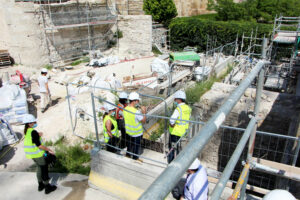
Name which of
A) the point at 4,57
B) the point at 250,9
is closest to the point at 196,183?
the point at 4,57

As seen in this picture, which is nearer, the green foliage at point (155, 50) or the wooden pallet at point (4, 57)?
the wooden pallet at point (4, 57)

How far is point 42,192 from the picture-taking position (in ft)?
16.2

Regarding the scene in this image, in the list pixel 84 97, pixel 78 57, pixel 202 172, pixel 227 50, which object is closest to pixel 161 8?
pixel 227 50

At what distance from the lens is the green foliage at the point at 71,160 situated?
5.79 m

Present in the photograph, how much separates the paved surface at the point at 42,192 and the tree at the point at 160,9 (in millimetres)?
17692

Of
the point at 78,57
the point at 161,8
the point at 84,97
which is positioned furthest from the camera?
the point at 161,8

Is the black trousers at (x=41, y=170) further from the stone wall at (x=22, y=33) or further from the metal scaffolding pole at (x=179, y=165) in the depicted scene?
the stone wall at (x=22, y=33)

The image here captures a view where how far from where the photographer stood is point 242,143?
198 centimetres

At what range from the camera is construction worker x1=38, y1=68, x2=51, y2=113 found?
8656 mm

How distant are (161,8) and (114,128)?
58.3ft

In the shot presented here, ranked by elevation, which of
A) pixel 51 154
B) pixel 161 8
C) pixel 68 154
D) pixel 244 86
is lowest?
pixel 68 154

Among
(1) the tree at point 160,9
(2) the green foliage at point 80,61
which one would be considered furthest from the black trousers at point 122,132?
(1) the tree at point 160,9

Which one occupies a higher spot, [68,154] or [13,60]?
[13,60]

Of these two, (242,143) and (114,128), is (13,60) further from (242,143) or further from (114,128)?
(242,143)
